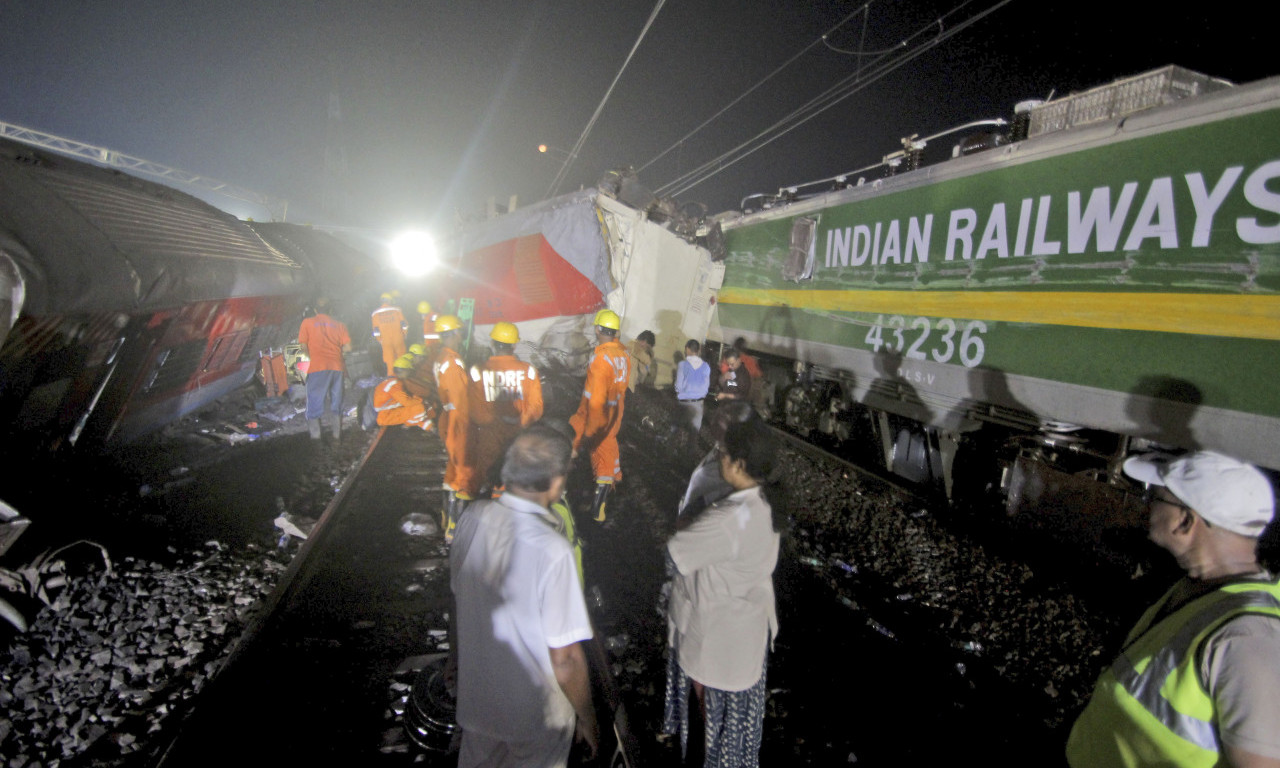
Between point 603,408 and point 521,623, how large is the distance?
347 cm

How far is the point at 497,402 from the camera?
4730 millimetres

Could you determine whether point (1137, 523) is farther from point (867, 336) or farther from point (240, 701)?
point (240, 701)

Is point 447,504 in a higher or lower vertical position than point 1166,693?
lower

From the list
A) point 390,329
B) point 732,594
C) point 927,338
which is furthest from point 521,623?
point 390,329

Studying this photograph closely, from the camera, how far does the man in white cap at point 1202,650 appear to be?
1.20 metres

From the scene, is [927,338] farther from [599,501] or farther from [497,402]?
[497,402]

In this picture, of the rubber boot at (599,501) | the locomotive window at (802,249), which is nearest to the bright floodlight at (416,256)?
the locomotive window at (802,249)

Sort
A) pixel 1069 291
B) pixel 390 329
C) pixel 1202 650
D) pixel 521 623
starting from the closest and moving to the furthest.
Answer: pixel 1202 650
pixel 521 623
pixel 1069 291
pixel 390 329

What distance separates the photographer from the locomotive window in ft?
21.9

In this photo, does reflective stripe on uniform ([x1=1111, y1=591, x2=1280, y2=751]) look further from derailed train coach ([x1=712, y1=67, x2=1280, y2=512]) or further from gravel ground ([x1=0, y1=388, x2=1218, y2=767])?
derailed train coach ([x1=712, y1=67, x2=1280, y2=512])

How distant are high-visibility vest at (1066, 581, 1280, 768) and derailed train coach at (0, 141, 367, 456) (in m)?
5.37

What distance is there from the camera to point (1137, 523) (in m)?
3.95

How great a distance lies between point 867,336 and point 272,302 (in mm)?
8377

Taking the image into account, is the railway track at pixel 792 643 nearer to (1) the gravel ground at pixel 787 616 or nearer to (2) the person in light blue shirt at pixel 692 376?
(1) the gravel ground at pixel 787 616
